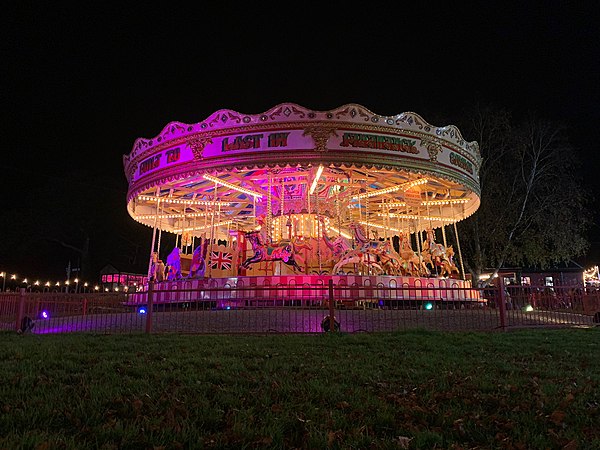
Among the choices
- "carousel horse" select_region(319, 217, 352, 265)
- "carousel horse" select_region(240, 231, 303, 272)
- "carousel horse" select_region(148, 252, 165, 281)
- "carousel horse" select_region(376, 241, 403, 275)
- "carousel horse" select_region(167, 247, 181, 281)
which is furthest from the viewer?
"carousel horse" select_region(148, 252, 165, 281)

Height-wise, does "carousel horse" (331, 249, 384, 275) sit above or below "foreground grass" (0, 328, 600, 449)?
above

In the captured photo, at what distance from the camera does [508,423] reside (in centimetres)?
337

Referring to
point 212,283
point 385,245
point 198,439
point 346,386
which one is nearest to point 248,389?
point 346,386

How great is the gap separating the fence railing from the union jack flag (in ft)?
19.7

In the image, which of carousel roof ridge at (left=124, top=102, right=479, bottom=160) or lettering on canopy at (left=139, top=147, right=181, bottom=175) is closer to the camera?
carousel roof ridge at (left=124, top=102, right=479, bottom=160)

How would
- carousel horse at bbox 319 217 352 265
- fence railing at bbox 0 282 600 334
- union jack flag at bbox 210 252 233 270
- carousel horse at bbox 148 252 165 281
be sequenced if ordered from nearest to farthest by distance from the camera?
fence railing at bbox 0 282 600 334, carousel horse at bbox 319 217 352 265, carousel horse at bbox 148 252 165 281, union jack flag at bbox 210 252 233 270

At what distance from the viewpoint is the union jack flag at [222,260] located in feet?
61.8

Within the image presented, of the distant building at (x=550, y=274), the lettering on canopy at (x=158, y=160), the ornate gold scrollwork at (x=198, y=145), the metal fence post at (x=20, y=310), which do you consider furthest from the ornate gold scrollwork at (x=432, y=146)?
the distant building at (x=550, y=274)

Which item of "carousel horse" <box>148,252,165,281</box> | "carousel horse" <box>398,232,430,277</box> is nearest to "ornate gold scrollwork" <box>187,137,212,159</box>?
"carousel horse" <box>148,252,165,281</box>

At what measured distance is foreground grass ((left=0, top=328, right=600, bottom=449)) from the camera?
3.00 meters

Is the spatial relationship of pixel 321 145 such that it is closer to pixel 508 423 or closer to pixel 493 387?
pixel 493 387

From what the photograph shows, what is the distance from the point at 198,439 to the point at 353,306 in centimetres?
921

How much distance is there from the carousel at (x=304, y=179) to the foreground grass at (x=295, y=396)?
834cm

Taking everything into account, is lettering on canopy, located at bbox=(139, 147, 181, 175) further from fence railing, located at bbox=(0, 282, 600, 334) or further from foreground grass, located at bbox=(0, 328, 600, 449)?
foreground grass, located at bbox=(0, 328, 600, 449)
